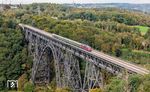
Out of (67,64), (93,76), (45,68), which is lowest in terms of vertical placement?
(45,68)

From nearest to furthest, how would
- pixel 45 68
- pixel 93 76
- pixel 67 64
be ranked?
pixel 93 76 → pixel 67 64 → pixel 45 68

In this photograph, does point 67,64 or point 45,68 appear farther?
point 45,68

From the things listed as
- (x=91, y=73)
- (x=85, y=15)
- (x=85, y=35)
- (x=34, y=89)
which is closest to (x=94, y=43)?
(x=85, y=35)

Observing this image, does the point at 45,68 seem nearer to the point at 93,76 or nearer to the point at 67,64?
the point at 67,64

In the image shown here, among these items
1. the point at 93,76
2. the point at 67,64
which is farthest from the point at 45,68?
the point at 93,76

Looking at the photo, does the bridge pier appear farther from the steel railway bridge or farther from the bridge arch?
the bridge arch

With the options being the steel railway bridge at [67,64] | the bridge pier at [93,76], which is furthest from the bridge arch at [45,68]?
the bridge pier at [93,76]

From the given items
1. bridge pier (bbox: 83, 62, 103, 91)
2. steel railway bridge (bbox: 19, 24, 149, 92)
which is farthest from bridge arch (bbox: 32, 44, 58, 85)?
bridge pier (bbox: 83, 62, 103, 91)

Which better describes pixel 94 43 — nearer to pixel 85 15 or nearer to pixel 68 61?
pixel 68 61

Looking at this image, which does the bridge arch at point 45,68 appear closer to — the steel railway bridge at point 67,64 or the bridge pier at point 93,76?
the steel railway bridge at point 67,64
